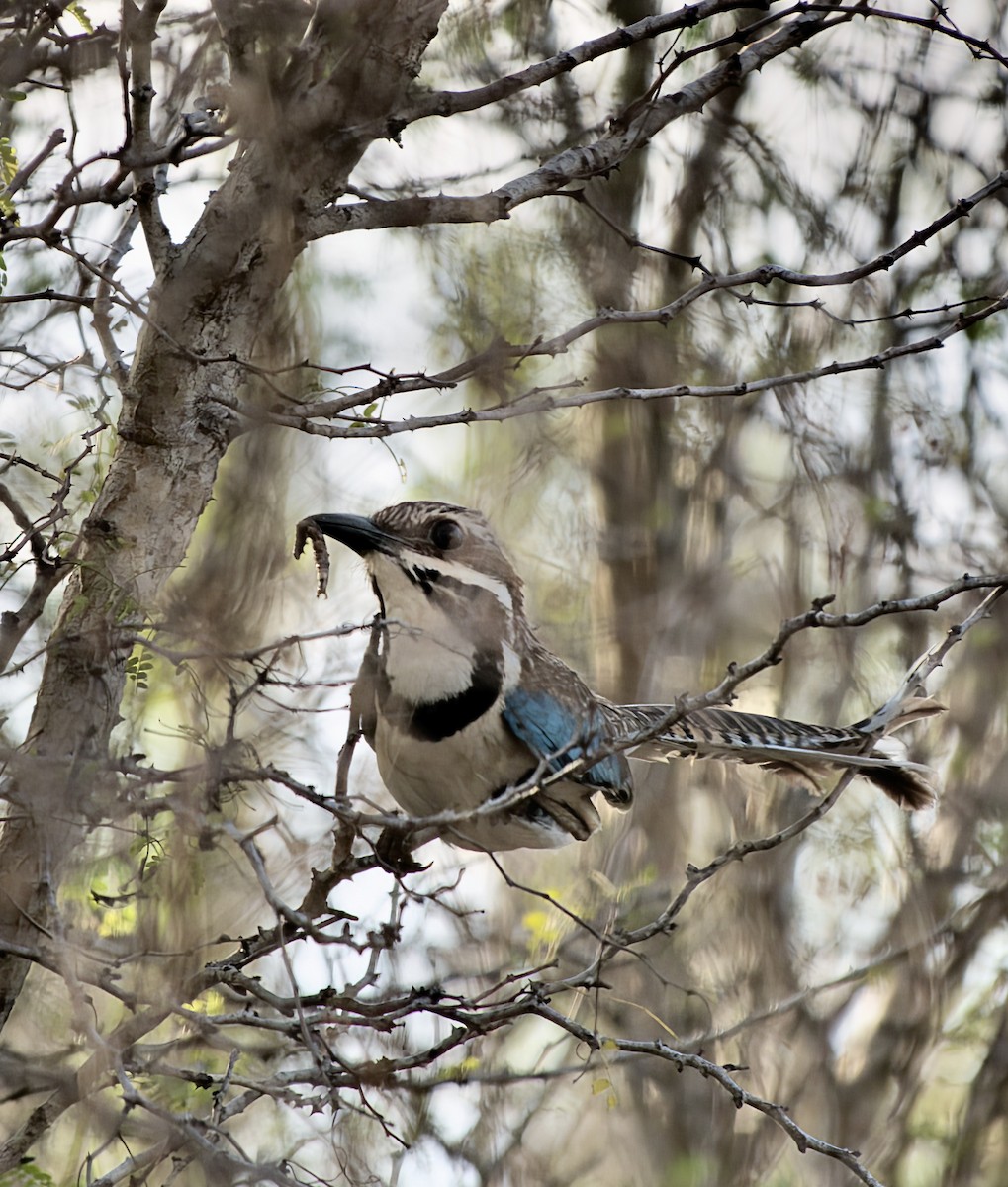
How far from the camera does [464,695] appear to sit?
483cm

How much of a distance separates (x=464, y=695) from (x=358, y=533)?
2.26ft

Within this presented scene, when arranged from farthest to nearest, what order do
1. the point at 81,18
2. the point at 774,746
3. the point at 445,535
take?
the point at 774,746, the point at 445,535, the point at 81,18

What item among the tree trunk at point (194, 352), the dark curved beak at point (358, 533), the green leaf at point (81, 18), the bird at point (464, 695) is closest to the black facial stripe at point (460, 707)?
the bird at point (464, 695)

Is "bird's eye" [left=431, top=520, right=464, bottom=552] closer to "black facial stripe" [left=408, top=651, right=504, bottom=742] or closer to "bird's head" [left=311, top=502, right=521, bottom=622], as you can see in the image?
"bird's head" [left=311, top=502, right=521, bottom=622]

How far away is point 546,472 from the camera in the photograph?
921 centimetres

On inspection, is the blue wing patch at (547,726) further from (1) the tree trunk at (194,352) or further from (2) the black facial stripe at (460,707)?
(1) the tree trunk at (194,352)

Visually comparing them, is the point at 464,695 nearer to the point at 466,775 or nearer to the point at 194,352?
the point at 466,775

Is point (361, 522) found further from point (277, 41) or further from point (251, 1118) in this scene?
A: point (251, 1118)

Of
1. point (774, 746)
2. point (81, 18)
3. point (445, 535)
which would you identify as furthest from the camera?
point (774, 746)

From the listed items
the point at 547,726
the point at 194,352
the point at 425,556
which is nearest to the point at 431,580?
the point at 425,556

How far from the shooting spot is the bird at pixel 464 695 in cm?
474

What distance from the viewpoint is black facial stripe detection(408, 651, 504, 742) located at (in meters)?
4.73

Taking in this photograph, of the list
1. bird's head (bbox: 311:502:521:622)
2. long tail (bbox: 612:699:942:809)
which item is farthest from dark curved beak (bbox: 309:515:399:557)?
long tail (bbox: 612:699:942:809)

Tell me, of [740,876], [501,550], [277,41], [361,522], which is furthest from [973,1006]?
[277,41]
